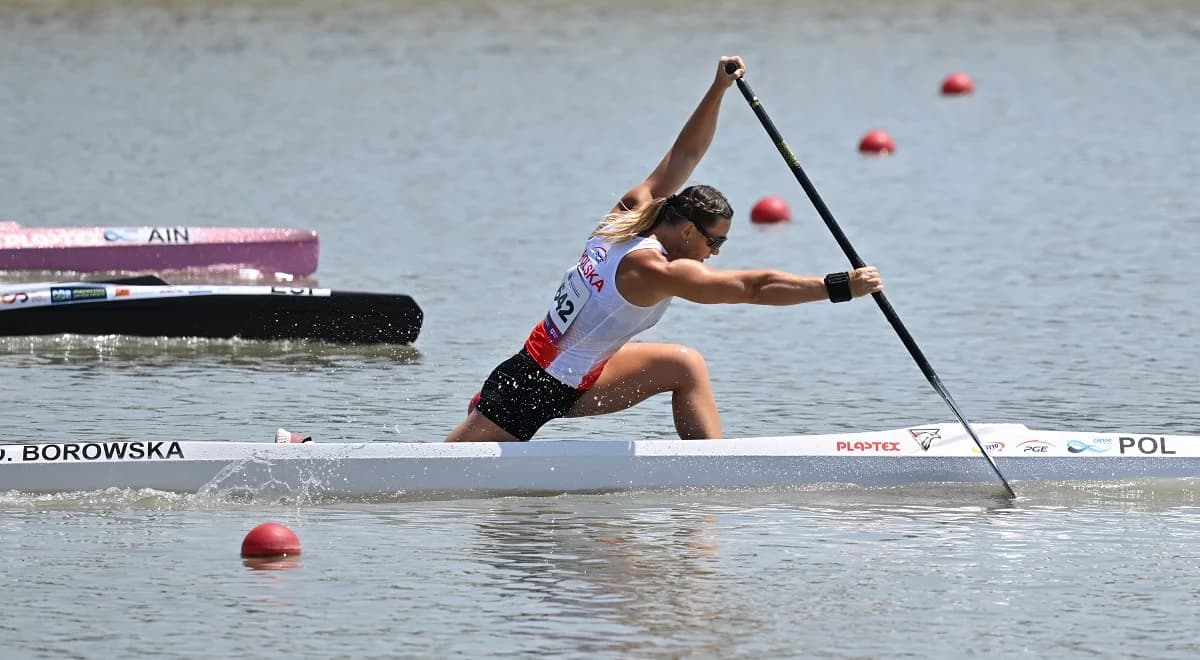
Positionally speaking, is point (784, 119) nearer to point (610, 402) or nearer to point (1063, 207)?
point (1063, 207)

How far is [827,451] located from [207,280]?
8.00 meters

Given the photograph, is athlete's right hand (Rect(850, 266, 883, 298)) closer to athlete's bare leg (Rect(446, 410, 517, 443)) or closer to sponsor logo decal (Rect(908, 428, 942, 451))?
sponsor logo decal (Rect(908, 428, 942, 451))

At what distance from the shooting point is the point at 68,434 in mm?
11203

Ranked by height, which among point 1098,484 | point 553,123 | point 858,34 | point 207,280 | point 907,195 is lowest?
point 1098,484

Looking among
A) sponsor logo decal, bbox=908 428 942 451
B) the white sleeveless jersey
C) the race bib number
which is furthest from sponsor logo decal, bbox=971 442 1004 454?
the race bib number

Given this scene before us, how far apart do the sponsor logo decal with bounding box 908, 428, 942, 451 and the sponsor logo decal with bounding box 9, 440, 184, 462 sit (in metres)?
3.24

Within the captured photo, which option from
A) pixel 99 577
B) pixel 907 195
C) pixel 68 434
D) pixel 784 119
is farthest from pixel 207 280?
pixel 784 119

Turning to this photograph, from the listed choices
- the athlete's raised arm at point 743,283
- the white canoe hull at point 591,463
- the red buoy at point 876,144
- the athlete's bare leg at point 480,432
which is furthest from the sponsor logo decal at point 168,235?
the red buoy at point 876,144

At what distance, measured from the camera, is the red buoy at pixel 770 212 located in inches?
765

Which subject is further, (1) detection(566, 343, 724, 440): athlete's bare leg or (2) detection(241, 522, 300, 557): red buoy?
(1) detection(566, 343, 724, 440): athlete's bare leg

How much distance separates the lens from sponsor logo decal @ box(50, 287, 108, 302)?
13883mm

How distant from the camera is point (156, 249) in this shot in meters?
16.6

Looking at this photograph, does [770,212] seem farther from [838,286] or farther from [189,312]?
[838,286]

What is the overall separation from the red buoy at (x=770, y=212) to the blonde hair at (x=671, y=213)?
996cm
